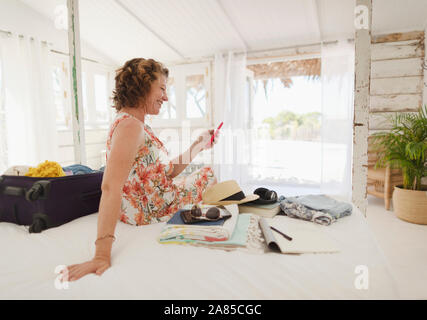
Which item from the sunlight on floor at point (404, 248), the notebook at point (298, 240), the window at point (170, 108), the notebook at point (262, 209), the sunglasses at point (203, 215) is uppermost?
the window at point (170, 108)

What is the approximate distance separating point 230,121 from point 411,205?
2.70 metres

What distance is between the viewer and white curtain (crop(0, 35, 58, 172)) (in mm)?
3309

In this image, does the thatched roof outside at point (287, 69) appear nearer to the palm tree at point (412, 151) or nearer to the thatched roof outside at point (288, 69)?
the thatched roof outside at point (288, 69)

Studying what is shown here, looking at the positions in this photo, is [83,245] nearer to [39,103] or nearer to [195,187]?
[195,187]

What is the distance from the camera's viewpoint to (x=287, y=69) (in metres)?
6.29

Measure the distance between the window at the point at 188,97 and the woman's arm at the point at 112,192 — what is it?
3.67 metres

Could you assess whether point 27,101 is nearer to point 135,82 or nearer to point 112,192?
point 135,82

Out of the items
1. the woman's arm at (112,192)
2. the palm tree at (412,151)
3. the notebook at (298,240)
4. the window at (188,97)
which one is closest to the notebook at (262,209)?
the notebook at (298,240)

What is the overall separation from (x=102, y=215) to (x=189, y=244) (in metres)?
0.33

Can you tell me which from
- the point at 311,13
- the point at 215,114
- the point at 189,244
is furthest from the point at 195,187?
the point at 215,114

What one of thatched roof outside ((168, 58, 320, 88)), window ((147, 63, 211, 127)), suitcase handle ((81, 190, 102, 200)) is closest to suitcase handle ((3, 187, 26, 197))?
suitcase handle ((81, 190, 102, 200))

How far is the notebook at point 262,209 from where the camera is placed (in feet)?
4.17

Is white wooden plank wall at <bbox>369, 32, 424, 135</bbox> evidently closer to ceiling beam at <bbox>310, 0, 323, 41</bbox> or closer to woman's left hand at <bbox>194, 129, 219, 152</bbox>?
ceiling beam at <bbox>310, 0, 323, 41</bbox>

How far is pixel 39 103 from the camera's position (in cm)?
354
